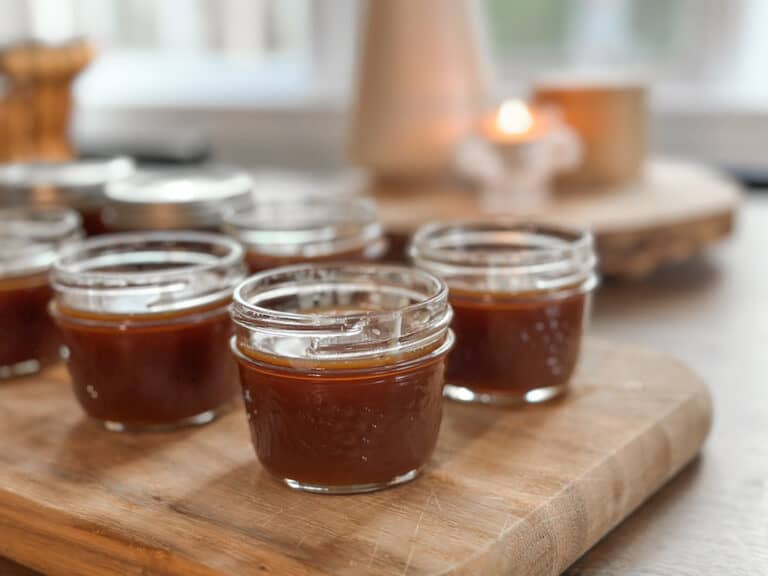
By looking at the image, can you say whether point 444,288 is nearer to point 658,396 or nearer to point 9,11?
point 658,396

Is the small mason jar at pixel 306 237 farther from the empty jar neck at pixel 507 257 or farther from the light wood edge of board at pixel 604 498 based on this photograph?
the light wood edge of board at pixel 604 498

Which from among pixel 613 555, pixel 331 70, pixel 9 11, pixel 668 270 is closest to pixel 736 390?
pixel 613 555

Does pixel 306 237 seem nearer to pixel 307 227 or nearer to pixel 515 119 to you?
pixel 307 227

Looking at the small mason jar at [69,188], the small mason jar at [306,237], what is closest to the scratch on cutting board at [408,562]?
the small mason jar at [306,237]

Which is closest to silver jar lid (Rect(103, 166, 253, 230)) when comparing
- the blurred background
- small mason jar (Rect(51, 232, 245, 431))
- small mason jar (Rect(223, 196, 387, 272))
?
small mason jar (Rect(223, 196, 387, 272))

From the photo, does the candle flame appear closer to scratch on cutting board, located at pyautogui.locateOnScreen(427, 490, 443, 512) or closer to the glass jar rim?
the glass jar rim
